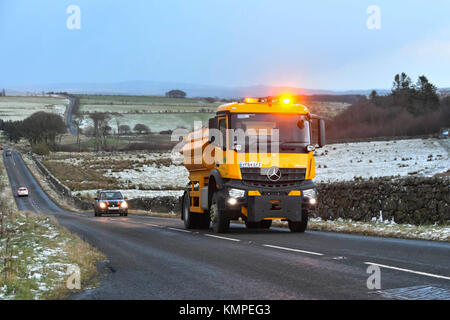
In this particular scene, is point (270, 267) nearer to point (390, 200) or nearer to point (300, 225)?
point (300, 225)

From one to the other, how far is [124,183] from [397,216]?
191ft

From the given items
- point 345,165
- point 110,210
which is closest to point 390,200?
point 110,210

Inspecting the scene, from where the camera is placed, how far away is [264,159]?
18031 mm

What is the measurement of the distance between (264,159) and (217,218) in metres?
2.56

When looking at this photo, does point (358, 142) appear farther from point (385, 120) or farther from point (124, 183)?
point (385, 120)

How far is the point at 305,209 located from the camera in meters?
18.8

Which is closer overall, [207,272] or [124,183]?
[207,272]

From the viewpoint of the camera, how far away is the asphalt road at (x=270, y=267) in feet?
27.6

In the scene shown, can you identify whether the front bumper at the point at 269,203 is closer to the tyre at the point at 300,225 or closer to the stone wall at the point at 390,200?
the tyre at the point at 300,225

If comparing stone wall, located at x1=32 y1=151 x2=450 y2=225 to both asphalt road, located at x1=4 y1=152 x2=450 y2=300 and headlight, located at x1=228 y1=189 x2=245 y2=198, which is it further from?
headlight, located at x1=228 y1=189 x2=245 y2=198

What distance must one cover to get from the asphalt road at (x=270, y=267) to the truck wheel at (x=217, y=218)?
1.17 m

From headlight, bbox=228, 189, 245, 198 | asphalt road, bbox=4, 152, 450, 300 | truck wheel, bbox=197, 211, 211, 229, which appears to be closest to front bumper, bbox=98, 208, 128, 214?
truck wheel, bbox=197, 211, 211, 229

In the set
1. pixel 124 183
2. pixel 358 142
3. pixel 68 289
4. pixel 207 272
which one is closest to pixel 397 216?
pixel 207 272

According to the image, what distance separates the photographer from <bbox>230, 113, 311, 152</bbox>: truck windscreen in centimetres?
1816
